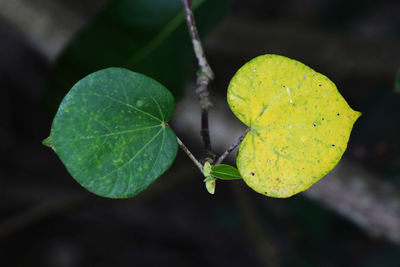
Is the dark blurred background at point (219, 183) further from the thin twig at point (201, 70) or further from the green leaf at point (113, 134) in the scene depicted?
the green leaf at point (113, 134)

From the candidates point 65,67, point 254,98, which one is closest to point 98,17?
point 65,67

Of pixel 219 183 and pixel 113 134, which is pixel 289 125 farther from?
pixel 219 183

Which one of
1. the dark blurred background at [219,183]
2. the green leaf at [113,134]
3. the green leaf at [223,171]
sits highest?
the green leaf at [113,134]

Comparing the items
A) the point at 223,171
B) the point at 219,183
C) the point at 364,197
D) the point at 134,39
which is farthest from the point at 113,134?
the point at 219,183

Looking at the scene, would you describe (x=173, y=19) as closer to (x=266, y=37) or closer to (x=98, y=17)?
(x=98, y=17)

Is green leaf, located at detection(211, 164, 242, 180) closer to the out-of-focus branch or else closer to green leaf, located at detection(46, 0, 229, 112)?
green leaf, located at detection(46, 0, 229, 112)

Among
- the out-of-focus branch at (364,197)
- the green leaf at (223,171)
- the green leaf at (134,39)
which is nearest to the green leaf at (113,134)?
the green leaf at (223,171)

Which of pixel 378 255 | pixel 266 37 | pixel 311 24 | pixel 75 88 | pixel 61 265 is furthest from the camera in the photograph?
pixel 311 24
